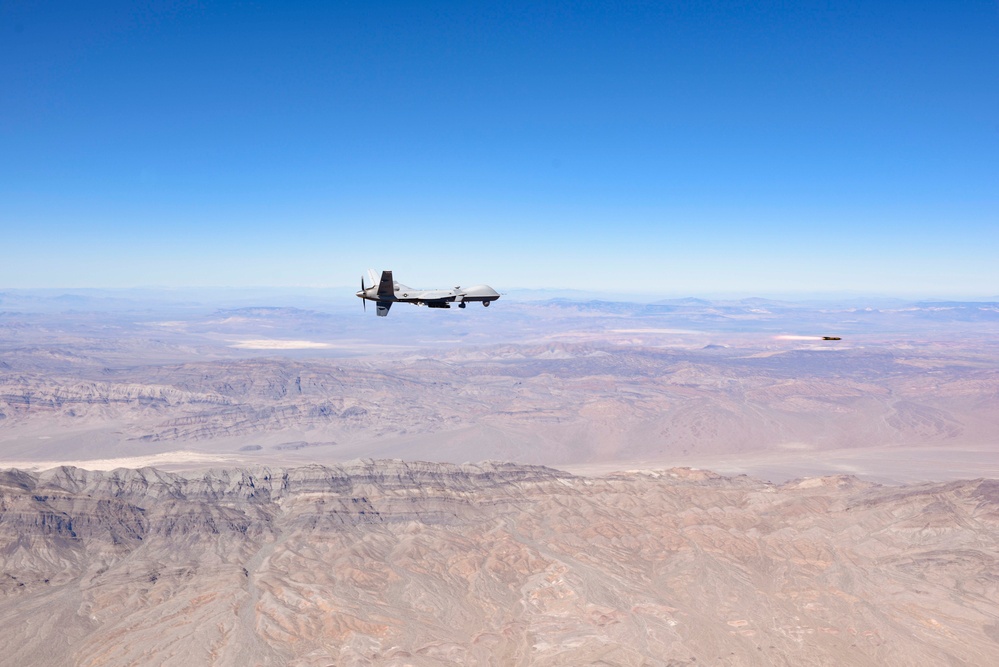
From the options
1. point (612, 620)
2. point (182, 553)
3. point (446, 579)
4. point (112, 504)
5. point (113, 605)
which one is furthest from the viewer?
point (112, 504)

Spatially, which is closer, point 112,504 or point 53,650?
point 53,650

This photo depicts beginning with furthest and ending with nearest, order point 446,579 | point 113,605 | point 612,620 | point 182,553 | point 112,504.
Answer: point 112,504 < point 182,553 < point 446,579 < point 113,605 < point 612,620

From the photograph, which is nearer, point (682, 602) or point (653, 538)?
point (682, 602)

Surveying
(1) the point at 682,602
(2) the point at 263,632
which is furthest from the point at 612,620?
(2) the point at 263,632

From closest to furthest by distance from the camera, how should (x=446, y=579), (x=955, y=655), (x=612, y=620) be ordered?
(x=955, y=655)
(x=612, y=620)
(x=446, y=579)

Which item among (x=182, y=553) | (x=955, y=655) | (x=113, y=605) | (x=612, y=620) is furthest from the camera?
(x=182, y=553)

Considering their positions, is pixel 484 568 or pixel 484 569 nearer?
pixel 484 569

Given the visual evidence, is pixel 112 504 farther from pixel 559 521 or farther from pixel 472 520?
pixel 559 521

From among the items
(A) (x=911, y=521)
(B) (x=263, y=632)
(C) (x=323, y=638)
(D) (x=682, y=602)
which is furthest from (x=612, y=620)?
(A) (x=911, y=521)

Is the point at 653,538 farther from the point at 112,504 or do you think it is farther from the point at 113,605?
the point at 112,504
